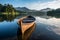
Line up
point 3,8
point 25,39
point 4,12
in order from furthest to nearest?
1. point 3,8
2. point 4,12
3. point 25,39

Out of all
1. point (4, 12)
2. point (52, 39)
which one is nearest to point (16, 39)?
point (52, 39)

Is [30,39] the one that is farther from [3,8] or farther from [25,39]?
[3,8]

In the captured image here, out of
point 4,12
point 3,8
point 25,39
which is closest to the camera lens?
point 25,39

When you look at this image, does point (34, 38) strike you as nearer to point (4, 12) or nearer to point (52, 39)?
point (52, 39)

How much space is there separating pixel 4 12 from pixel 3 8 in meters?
8.51

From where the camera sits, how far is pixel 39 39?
17922mm

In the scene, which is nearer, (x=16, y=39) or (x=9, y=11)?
(x=16, y=39)

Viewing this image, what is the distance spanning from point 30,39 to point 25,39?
0.74 metres

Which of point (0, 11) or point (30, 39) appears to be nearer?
point (30, 39)

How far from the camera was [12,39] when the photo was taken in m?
18.0

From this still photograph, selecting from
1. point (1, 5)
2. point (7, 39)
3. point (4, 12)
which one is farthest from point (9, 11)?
point (7, 39)

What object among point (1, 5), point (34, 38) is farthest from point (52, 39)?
point (1, 5)

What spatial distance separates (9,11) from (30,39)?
90.6m

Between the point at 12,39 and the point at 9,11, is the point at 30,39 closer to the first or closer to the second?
the point at 12,39
